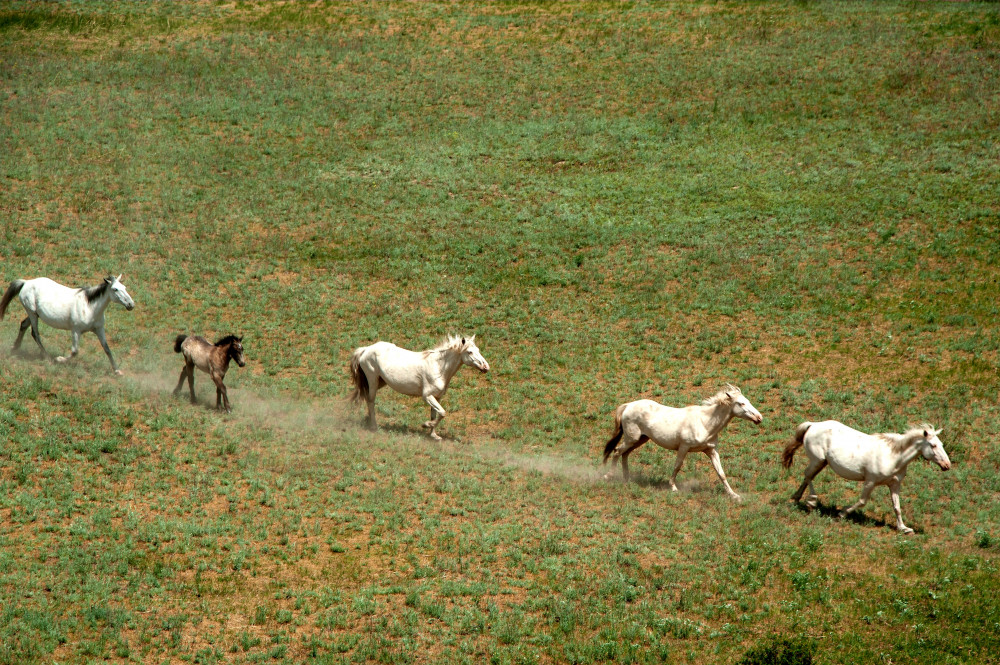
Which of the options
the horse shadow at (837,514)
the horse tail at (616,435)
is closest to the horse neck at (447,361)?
the horse tail at (616,435)

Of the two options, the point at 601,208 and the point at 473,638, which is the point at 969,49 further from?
the point at 473,638

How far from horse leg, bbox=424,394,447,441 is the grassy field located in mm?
658

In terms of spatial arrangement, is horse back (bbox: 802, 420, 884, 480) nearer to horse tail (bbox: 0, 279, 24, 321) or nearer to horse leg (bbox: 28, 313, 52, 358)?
horse leg (bbox: 28, 313, 52, 358)

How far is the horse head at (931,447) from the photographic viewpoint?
1636cm

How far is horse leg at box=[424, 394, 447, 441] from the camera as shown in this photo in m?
20.1

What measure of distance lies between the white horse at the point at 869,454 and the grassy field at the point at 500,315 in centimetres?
66

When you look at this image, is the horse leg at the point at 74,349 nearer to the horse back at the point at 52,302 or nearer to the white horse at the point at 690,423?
the horse back at the point at 52,302

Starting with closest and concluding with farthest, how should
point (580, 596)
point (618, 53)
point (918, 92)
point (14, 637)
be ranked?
1. point (14, 637)
2. point (580, 596)
3. point (918, 92)
4. point (618, 53)

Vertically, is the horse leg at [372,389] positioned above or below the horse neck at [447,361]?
below

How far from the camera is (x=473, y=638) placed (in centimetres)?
1289

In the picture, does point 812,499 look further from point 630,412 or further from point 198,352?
point 198,352

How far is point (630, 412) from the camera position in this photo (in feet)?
60.4

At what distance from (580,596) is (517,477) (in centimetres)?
469

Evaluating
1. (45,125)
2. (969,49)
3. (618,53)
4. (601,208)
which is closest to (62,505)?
(601,208)
